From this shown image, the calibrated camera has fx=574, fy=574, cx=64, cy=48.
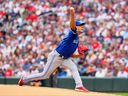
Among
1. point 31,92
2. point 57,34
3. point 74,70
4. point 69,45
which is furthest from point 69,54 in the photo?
point 57,34

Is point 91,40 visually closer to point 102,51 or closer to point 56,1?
point 102,51

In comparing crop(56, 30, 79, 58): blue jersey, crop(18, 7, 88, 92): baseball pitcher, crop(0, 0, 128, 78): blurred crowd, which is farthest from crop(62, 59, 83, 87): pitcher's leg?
crop(0, 0, 128, 78): blurred crowd

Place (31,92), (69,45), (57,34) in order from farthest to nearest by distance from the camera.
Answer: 1. (57,34)
2. (69,45)
3. (31,92)

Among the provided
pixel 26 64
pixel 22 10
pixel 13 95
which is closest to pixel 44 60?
pixel 26 64

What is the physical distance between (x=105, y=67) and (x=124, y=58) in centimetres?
73

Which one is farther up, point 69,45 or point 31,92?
point 69,45

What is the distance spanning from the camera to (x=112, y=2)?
20.8 meters

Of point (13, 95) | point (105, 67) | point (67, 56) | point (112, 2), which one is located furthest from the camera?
point (112, 2)

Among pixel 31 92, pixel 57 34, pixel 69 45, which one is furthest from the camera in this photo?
pixel 57 34

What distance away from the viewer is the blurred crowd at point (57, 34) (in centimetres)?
1823

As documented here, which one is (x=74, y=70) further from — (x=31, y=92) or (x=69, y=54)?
(x=31, y=92)

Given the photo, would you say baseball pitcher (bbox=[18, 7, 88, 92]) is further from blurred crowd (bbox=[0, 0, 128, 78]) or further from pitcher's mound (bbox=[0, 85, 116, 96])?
blurred crowd (bbox=[0, 0, 128, 78])

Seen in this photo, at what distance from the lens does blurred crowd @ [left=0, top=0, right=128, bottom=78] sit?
18234 millimetres

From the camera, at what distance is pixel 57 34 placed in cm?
1955
